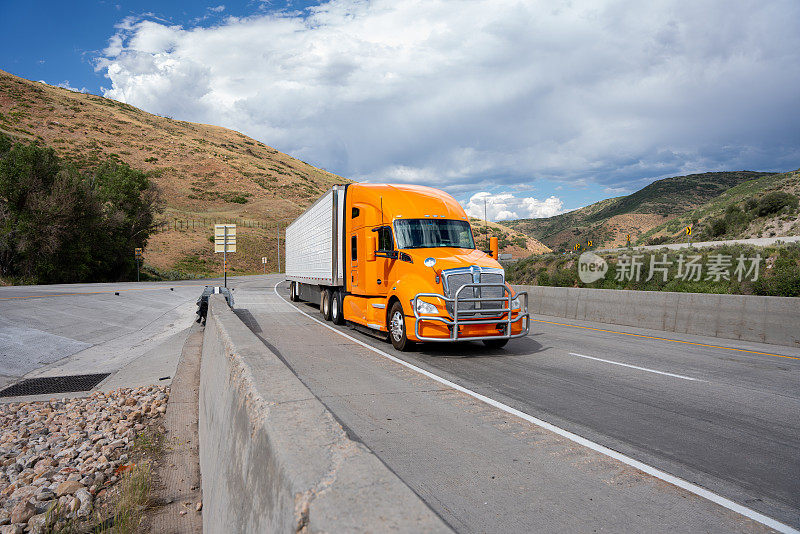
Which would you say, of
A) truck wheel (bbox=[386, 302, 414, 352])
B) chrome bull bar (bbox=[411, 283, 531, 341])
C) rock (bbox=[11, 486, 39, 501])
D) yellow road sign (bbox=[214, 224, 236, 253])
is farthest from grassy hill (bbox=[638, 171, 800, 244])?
rock (bbox=[11, 486, 39, 501])

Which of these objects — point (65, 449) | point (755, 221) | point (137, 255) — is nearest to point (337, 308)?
point (65, 449)

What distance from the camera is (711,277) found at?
19312 mm

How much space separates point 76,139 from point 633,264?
331 ft

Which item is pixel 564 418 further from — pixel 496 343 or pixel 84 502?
pixel 496 343

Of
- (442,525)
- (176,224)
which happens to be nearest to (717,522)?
(442,525)

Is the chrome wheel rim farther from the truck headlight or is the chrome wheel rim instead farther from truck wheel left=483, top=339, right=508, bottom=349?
truck wheel left=483, top=339, right=508, bottom=349

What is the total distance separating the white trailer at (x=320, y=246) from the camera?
1534cm

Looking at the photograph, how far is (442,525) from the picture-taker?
5.18ft

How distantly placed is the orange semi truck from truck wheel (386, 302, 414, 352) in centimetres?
2

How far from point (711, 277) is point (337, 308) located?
14.2 meters

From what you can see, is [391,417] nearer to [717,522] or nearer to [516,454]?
[516,454]

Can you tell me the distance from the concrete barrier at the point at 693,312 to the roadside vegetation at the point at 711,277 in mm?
3890

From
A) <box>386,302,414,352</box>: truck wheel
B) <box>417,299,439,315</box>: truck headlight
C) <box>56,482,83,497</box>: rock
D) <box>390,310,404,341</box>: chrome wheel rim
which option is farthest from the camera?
<box>390,310,404,341</box>: chrome wheel rim

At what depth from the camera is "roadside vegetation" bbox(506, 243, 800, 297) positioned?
16.4 m
